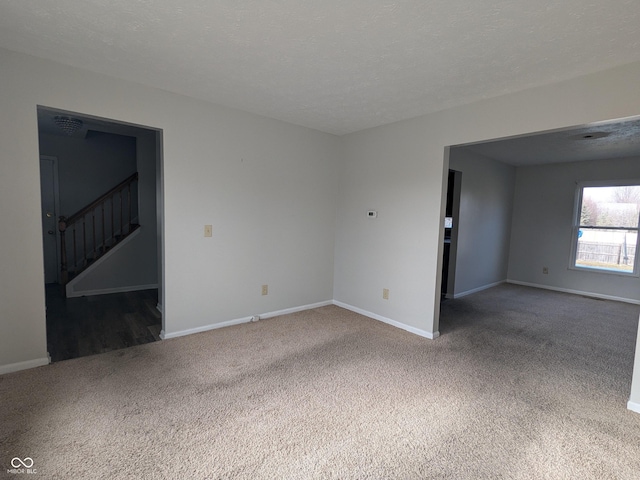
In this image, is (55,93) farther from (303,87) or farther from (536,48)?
(536,48)

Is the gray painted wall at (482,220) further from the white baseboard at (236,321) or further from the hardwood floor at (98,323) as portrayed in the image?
the hardwood floor at (98,323)

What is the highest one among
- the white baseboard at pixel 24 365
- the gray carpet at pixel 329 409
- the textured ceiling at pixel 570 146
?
the textured ceiling at pixel 570 146

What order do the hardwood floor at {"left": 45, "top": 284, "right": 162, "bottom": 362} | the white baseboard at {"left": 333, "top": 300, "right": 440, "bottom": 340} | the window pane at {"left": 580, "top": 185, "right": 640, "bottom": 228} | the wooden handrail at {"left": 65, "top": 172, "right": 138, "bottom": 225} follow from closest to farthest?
the hardwood floor at {"left": 45, "top": 284, "right": 162, "bottom": 362} < the white baseboard at {"left": 333, "top": 300, "right": 440, "bottom": 340} < the wooden handrail at {"left": 65, "top": 172, "right": 138, "bottom": 225} < the window pane at {"left": 580, "top": 185, "right": 640, "bottom": 228}

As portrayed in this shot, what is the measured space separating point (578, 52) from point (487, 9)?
85cm

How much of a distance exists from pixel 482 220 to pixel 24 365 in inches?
240

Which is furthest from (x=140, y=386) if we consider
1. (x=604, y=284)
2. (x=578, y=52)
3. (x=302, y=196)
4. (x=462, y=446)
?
(x=604, y=284)

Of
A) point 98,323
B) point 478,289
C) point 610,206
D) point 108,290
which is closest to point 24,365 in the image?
point 98,323

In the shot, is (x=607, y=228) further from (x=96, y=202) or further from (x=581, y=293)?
(x=96, y=202)

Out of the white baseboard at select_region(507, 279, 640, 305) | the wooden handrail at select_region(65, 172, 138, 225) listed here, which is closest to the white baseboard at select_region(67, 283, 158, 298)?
the wooden handrail at select_region(65, 172, 138, 225)

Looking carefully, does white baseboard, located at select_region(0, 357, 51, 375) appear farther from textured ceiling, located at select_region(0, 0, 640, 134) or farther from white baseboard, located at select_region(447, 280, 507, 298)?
white baseboard, located at select_region(447, 280, 507, 298)

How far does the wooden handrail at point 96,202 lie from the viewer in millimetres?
4824

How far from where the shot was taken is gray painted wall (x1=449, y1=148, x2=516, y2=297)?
Result: 5.02 metres

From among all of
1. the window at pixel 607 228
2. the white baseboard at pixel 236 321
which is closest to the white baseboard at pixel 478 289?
the window at pixel 607 228

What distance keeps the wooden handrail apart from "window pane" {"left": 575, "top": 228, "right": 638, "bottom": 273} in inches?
307
